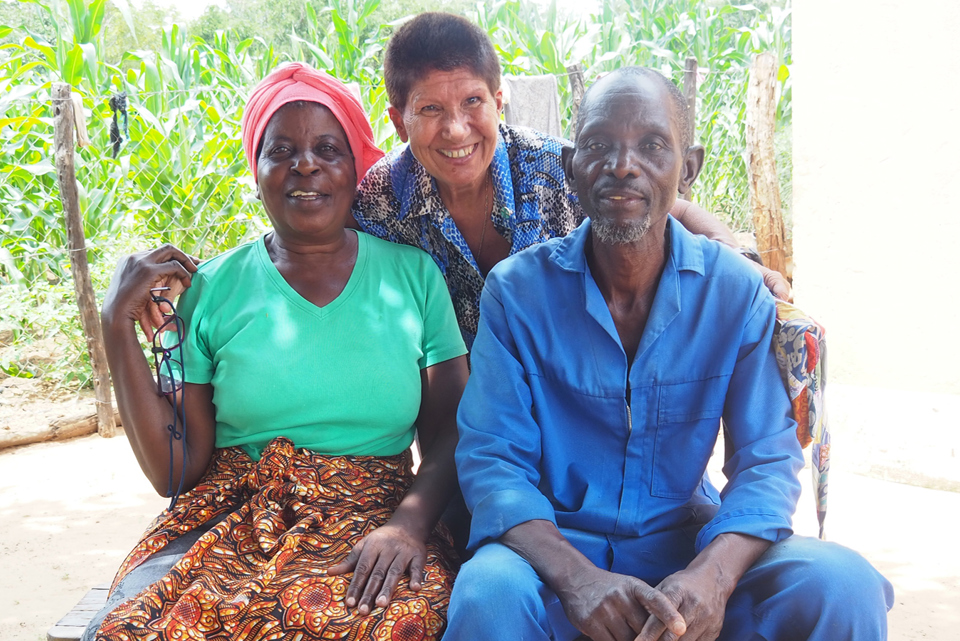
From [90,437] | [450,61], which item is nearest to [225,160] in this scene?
[90,437]

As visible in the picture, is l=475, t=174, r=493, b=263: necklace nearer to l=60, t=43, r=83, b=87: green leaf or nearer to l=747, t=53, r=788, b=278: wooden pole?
l=747, t=53, r=788, b=278: wooden pole

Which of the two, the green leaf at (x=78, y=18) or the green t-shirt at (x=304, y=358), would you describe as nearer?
the green t-shirt at (x=304, y=358)

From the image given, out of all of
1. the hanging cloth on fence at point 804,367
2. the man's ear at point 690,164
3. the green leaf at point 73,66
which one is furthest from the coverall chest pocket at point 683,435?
the green leaf at point 73,66

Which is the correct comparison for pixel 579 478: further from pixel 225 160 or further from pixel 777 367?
pixel 225 160

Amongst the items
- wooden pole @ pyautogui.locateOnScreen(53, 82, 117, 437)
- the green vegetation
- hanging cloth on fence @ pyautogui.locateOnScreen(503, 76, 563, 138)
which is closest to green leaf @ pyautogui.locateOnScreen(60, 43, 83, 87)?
the green vegetation

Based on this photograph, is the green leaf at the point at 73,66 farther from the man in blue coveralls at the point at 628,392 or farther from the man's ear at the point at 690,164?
the man's ear at the point at 690,164

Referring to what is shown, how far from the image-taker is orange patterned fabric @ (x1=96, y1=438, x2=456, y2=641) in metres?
1.71

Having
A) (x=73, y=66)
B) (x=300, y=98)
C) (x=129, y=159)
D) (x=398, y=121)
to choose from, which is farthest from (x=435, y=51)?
(x=73, y=66)

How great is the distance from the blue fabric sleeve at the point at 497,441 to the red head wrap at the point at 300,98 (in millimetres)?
677

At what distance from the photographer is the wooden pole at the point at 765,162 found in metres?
5.43

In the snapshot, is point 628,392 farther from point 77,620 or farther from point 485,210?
point 77,620

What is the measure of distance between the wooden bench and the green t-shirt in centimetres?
52

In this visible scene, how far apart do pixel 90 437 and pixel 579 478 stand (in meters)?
4.54

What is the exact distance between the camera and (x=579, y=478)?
194 cm
